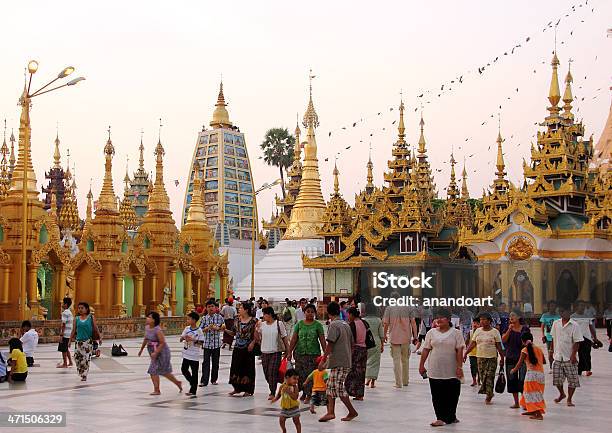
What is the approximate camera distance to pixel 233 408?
507 inches

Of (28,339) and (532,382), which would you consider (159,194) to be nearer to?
(28,339)

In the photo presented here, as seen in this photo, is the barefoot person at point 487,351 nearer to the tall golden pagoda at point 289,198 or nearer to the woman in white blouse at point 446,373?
the woman in white blouse at point 446,373

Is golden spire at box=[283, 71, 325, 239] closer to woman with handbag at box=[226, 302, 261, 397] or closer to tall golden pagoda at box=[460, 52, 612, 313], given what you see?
tall golden pagoda at box=[460, 52, 612, 313]

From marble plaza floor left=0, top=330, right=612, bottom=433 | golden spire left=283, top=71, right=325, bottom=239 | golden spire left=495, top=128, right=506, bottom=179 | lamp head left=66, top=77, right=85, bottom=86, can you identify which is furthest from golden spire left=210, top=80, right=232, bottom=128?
marble plaza floor left=0, top=330, right=612, bottom=433

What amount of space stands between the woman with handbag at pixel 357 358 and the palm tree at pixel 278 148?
73.6m

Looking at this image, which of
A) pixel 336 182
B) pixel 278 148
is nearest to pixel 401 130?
pixel 336 182

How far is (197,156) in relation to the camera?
76438mm

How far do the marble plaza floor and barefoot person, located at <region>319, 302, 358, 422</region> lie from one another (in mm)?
188

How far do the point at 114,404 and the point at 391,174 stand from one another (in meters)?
43.5

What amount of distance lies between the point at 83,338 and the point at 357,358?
224 inches

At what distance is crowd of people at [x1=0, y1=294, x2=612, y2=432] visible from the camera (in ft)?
37.7

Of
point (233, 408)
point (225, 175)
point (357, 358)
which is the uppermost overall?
point (225, 175)

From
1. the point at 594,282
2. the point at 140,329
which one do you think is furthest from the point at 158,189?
the point at 594,282

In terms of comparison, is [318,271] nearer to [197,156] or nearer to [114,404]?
[197,156]
